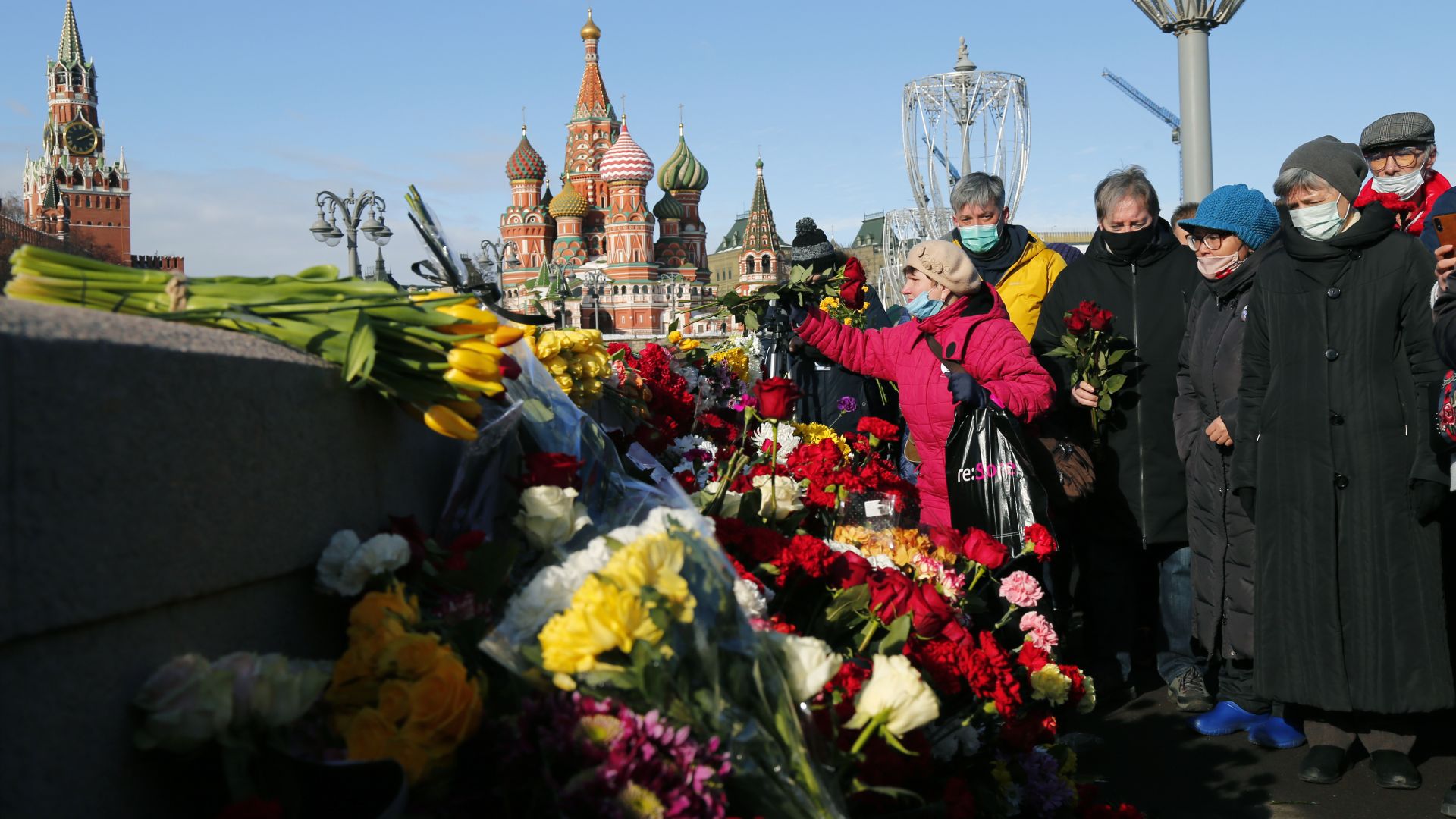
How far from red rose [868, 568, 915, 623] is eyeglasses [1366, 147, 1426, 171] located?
11.4ft

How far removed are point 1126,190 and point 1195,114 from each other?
6547mm

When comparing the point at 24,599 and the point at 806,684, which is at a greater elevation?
the point at 24,599

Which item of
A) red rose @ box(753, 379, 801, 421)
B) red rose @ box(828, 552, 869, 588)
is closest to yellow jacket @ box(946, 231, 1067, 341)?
red rose @ box(753, 379, 801, 421)

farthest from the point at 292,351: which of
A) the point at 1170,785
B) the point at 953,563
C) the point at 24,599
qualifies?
the point at 1170,785

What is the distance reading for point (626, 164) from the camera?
65.3 meters

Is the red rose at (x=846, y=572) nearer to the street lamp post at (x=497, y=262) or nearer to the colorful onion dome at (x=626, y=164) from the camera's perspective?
the street lamp post at (x=497, y=262)

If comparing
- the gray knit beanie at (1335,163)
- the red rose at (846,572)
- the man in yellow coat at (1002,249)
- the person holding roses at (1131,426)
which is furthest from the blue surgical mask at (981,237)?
the red rose at (846,572)

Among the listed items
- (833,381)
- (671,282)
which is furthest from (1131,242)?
(671,282)

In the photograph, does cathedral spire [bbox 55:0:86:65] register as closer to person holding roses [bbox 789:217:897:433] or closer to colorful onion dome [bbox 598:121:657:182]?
colorful onion dome [bbox 598:121:657:182]

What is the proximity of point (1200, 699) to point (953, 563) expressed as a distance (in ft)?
8.02

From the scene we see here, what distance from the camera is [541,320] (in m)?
2.11

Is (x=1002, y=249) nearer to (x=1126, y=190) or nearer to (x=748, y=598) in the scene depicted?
(x=1126, y=190)

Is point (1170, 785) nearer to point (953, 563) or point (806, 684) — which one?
point (953, 563)

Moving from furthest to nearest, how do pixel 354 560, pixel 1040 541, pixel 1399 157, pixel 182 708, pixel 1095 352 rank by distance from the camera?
1. pixel 1095 352
2. pixel 1399 157
3. pixel 1040 541
4. pixel 354 560
5. pixel 182 708
